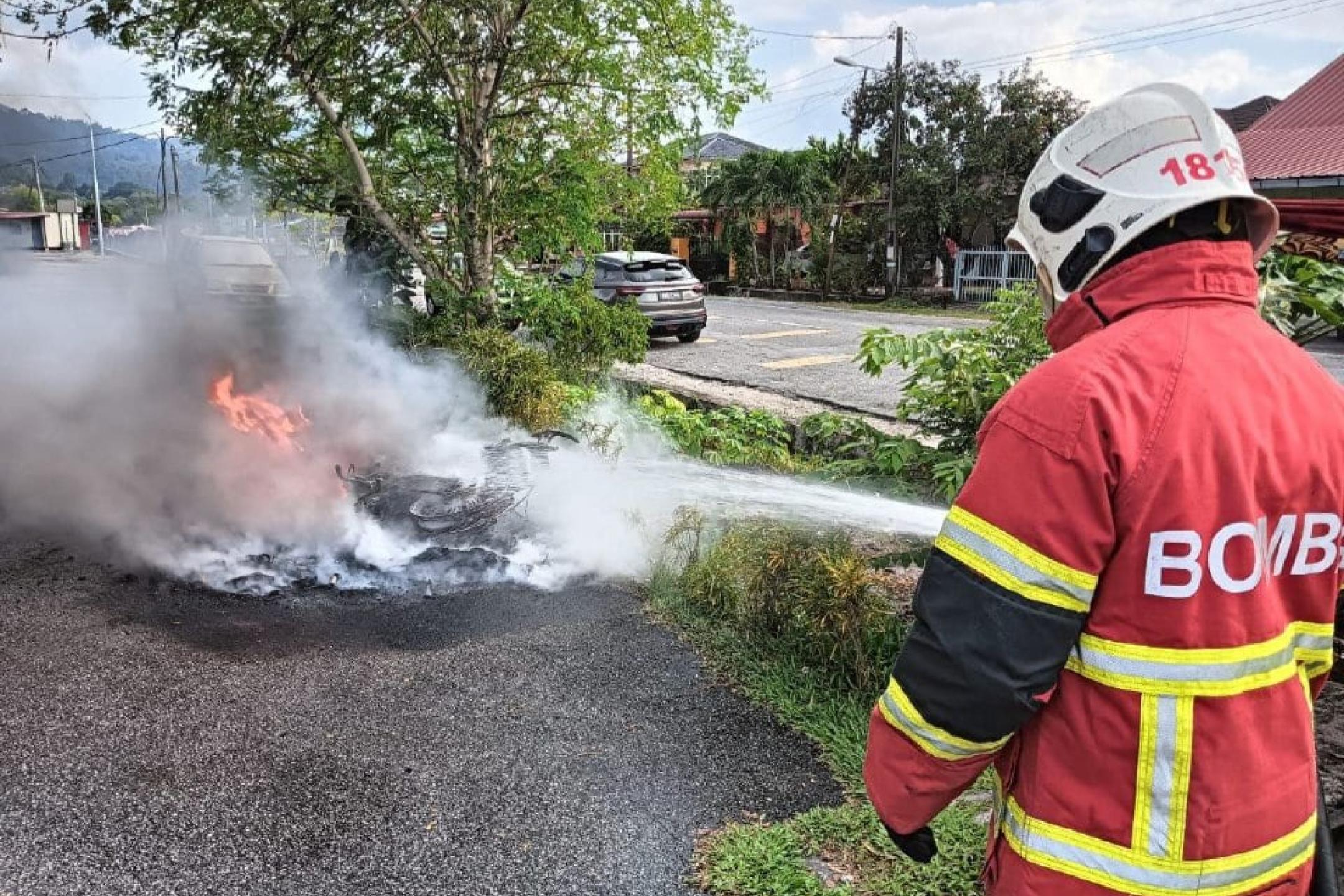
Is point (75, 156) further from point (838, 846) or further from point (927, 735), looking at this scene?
point (927, 735)

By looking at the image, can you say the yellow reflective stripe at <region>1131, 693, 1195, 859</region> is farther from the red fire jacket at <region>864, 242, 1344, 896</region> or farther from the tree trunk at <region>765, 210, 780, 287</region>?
the tree trunk at <region>765, 210, 780, 287</region>

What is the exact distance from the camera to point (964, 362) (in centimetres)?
423

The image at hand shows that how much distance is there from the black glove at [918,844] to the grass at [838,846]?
1188 mm

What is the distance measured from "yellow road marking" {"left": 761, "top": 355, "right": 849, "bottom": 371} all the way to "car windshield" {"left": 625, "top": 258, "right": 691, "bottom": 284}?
349 centimetres

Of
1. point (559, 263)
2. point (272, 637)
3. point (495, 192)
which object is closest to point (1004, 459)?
point (272, 637)

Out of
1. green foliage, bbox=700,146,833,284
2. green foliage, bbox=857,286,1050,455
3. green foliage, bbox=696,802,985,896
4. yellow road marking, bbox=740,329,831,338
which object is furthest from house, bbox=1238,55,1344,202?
green foliage, bbox=696,802,985,896

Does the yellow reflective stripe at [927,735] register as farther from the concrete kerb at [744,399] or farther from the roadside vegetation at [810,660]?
the concrete kerb at [744,399]

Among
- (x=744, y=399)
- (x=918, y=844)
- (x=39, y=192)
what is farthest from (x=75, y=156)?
(x=918, y=844)

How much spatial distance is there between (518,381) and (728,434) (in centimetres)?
190

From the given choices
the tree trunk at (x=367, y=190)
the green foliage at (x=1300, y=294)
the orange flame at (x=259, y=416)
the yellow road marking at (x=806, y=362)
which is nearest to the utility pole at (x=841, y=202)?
the yellow road marking at (x=806, y=362)

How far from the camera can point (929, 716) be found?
1382mm

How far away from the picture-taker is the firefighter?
50.2 inches

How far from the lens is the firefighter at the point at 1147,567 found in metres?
1.27

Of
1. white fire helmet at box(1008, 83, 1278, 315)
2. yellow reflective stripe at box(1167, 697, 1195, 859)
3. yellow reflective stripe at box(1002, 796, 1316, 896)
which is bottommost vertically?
yellow reflective stripe at box(1002, 796, 1316, 896)
